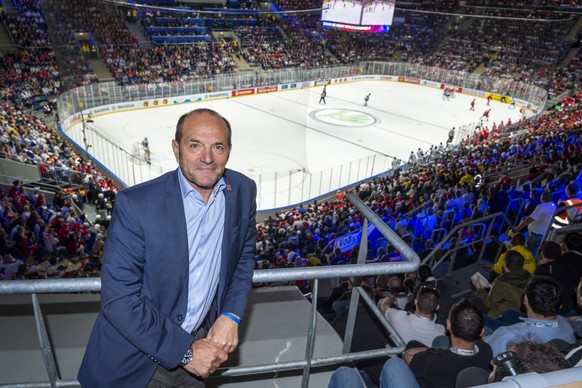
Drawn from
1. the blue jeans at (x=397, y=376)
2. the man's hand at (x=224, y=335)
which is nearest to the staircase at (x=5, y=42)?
the man's hand at (x=224, y=335)

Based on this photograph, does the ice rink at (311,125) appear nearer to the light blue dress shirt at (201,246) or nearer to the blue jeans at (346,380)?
the light blue dress shirt at (201,246)

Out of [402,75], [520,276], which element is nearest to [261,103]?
[402,75]

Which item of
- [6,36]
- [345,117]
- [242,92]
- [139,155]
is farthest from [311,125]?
[6,36]

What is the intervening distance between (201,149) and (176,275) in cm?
60

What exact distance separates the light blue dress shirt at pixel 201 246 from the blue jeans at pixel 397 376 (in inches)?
36.3

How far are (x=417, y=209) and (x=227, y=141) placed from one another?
9445 mm

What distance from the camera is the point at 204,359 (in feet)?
6.08

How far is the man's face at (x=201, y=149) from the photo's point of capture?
204 centimetres

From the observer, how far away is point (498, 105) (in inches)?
1447

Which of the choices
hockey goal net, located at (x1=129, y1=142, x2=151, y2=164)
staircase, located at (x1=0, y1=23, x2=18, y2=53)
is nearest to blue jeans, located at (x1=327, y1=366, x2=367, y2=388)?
hockey goal net, located at (x1=129, y1=142, x2=151, y2=164)

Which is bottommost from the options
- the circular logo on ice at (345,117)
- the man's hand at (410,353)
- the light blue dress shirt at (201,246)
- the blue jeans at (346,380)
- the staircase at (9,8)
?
the circular logo on ice at (345,117)

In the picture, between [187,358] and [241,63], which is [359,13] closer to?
[241,63]

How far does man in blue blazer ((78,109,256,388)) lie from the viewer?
5.84 feet

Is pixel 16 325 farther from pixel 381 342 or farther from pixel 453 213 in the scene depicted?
pixel 453 213
